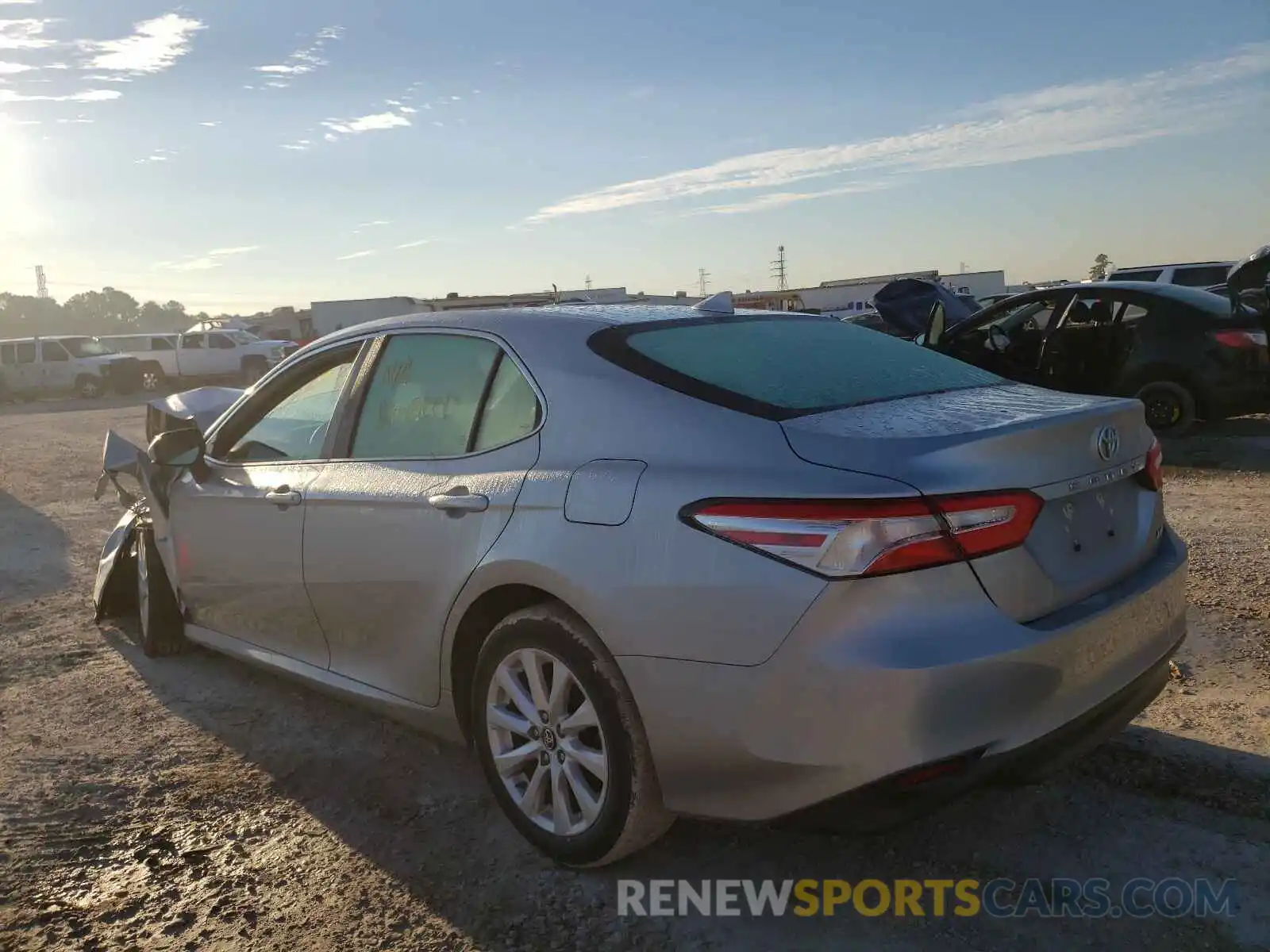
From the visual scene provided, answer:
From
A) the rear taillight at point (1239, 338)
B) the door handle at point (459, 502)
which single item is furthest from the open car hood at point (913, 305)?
the door handle at point (459, 502)

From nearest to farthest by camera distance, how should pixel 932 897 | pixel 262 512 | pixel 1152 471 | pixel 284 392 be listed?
pixel 932 897 → pixel 1152 471 → pixel 262 512 → pixel 284 392

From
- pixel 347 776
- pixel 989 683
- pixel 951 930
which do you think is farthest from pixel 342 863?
pixel 989 683

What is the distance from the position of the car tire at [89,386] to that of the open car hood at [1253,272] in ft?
103

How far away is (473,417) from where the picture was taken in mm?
3158

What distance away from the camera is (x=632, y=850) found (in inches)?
106

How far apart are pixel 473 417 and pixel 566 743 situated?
1024mm

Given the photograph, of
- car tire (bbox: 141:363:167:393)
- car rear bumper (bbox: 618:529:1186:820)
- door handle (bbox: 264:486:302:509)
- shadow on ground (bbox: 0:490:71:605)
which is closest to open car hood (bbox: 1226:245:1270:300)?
car rear bumper (bbox: 618:529:1186:820)

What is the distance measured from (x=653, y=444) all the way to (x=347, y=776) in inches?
71.1

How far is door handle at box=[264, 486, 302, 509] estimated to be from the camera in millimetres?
3645

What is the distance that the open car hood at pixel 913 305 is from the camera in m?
10.7

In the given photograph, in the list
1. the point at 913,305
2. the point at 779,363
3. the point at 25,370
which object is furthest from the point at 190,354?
the point at 779,363

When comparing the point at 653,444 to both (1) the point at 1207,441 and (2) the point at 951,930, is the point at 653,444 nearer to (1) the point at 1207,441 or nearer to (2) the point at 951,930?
(2) the point at 951,930

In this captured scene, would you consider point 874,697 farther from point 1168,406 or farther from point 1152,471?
point 1168,406

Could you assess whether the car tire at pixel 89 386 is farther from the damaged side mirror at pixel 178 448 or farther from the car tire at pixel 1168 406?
the damaged side mirror at pixel 178 448
